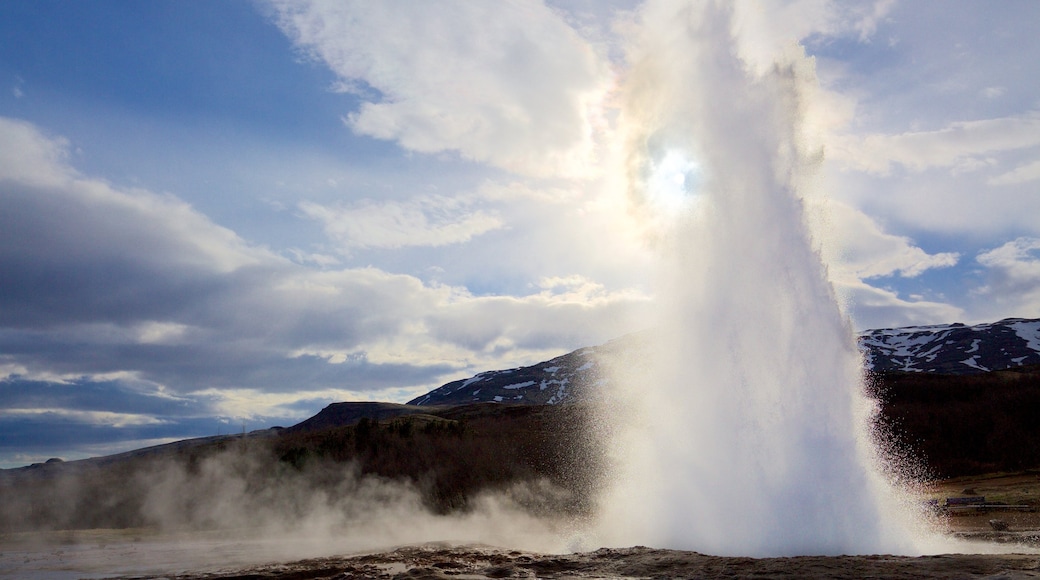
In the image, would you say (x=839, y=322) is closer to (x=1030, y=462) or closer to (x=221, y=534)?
(x=221, y=534)

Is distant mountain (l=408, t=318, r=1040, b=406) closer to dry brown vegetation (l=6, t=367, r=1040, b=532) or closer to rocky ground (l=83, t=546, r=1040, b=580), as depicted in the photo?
dry brown vegetation (l=6, t=367, r=1040, b=532)

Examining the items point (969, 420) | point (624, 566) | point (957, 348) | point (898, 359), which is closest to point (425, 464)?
point (624, 566)

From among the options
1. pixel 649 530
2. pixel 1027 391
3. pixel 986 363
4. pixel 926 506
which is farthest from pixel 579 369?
pixel 649 530

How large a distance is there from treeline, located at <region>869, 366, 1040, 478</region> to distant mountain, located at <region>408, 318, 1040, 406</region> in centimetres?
5876

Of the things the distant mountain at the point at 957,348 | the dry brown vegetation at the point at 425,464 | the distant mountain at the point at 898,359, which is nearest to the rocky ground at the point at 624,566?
the dry brown vegetation at the point at 425,464

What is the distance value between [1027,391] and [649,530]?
59.7 m

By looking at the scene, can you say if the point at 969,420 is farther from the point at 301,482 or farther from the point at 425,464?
the point at 301,482

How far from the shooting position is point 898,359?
486 feet

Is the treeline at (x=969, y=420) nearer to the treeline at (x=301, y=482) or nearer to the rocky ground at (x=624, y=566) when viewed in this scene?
the treeline at (x=301, y=482)

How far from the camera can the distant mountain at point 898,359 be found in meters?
137

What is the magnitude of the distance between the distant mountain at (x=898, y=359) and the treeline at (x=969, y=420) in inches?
2313

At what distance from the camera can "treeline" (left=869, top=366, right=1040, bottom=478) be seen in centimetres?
5038

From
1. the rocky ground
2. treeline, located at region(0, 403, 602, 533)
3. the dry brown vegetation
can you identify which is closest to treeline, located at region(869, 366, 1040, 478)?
the dry brown vegetation

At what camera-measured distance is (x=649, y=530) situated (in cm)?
1758
